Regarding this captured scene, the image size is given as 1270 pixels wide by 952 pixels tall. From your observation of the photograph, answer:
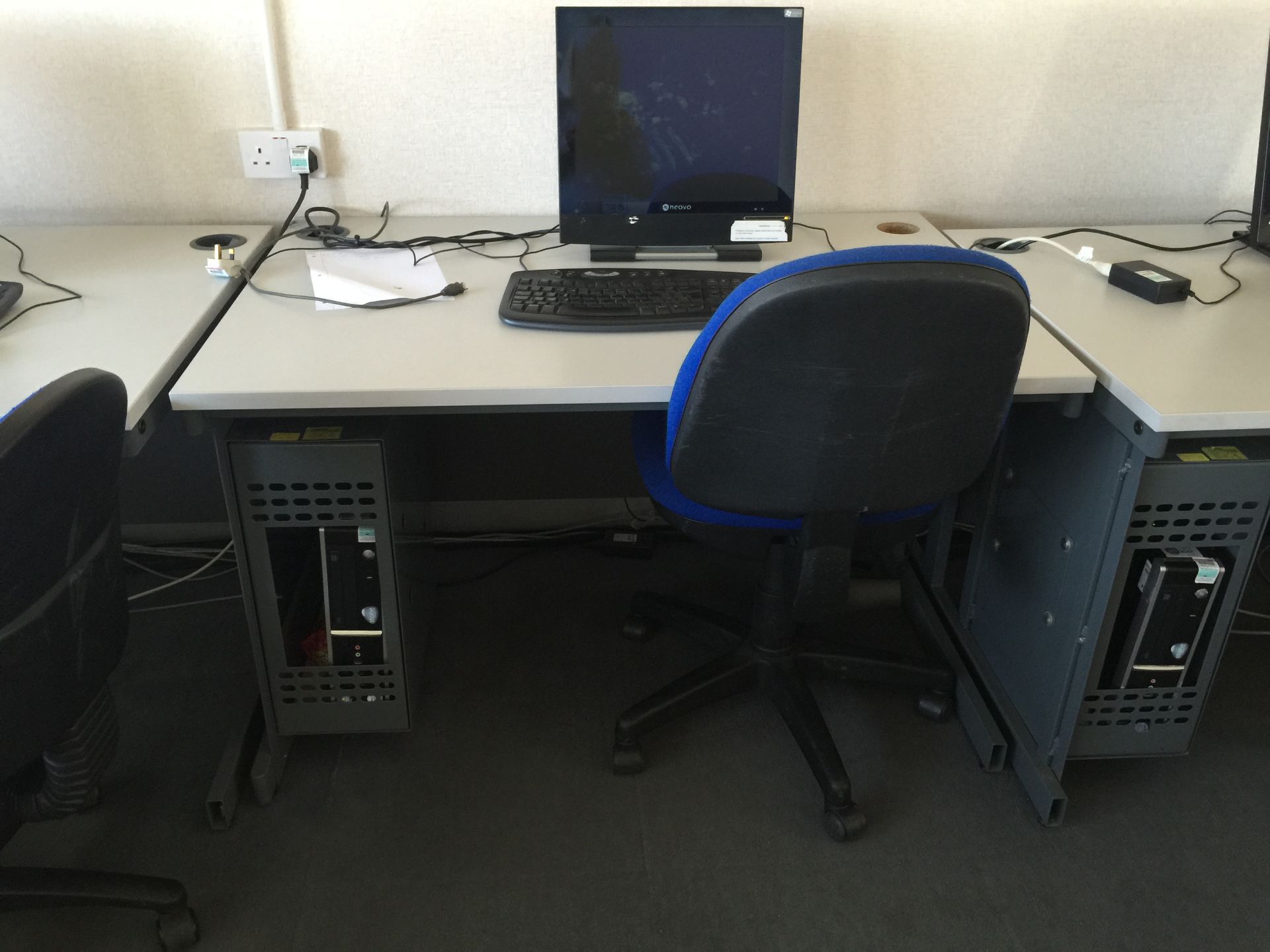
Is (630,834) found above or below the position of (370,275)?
below

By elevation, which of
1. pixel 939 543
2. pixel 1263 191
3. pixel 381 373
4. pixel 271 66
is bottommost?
pixel 939 543

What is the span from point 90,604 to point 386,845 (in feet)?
2.10

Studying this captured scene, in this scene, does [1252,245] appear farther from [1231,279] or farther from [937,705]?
[937,705]

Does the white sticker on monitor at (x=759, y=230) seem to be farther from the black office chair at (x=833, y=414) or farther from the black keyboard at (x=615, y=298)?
the black office chair at (x=833, y=414)

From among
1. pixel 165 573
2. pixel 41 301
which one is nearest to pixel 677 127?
pixel 41 301

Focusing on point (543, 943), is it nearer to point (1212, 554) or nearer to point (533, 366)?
point (533, 366)

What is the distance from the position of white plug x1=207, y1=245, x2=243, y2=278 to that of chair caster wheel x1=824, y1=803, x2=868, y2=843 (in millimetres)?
1269

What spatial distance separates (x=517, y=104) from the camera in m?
1.83

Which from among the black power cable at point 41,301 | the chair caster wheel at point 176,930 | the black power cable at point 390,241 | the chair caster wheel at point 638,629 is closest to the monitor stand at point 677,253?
the black power cable at point 390,241

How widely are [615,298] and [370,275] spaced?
429mm

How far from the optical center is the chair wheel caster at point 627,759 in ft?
5.30

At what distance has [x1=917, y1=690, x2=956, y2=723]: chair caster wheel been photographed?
1735mm

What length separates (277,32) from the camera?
1.75 metres

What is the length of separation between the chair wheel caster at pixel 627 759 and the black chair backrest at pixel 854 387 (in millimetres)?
522
